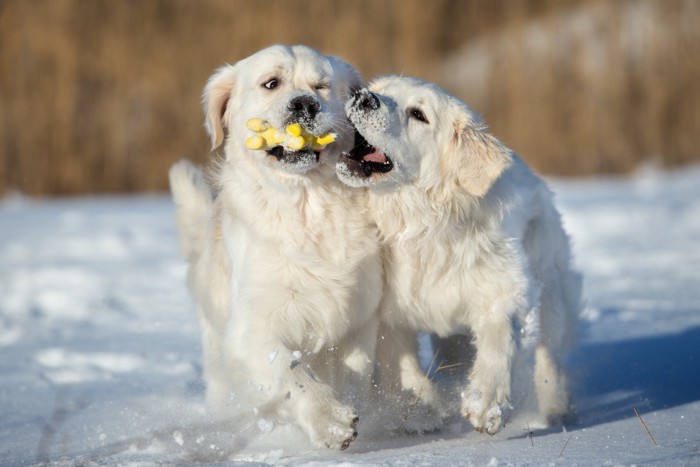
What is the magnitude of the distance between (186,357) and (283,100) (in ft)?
6.73

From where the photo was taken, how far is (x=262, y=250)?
3795 mm

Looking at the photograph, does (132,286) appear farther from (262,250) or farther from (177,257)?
(262,250)

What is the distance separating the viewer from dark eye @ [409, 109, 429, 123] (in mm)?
4008

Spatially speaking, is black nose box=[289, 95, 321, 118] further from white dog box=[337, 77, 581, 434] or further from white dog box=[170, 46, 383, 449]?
white dog box=[337, 77, 581, 434]

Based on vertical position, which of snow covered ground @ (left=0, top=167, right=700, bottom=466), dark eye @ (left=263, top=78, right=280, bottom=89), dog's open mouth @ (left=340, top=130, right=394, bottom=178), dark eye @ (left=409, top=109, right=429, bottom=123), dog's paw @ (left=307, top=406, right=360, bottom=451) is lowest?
snow covered ground @ (left=0, top=167, right=700, bottom=466)

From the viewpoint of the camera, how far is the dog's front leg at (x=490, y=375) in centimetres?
334

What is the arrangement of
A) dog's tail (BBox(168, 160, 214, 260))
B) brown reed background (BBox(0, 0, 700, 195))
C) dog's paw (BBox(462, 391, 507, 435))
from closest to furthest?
dog's paw (BBox(462, 391, 507, 435)) < dog's tail (BBox(168, 160, 214, 260)) < brown reed background (BBox(0, 0, 700, 195))

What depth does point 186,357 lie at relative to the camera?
16.9ft

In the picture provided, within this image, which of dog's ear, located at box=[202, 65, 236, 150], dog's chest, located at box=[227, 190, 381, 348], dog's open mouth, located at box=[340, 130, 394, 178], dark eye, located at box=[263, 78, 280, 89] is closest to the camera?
dog's chest, located at box=[227, 190, 381, 348]

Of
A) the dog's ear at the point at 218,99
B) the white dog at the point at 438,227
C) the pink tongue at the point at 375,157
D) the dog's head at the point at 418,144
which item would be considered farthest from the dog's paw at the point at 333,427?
the dog's ear at the point at 218,99

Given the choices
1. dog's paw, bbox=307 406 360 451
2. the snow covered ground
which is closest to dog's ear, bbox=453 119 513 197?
the snow covered ground

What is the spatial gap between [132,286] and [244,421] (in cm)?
376

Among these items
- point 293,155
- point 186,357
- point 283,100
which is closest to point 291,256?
point 293,155

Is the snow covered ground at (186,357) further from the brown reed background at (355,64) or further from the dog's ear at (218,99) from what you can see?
the brown reed background at (355,64)
